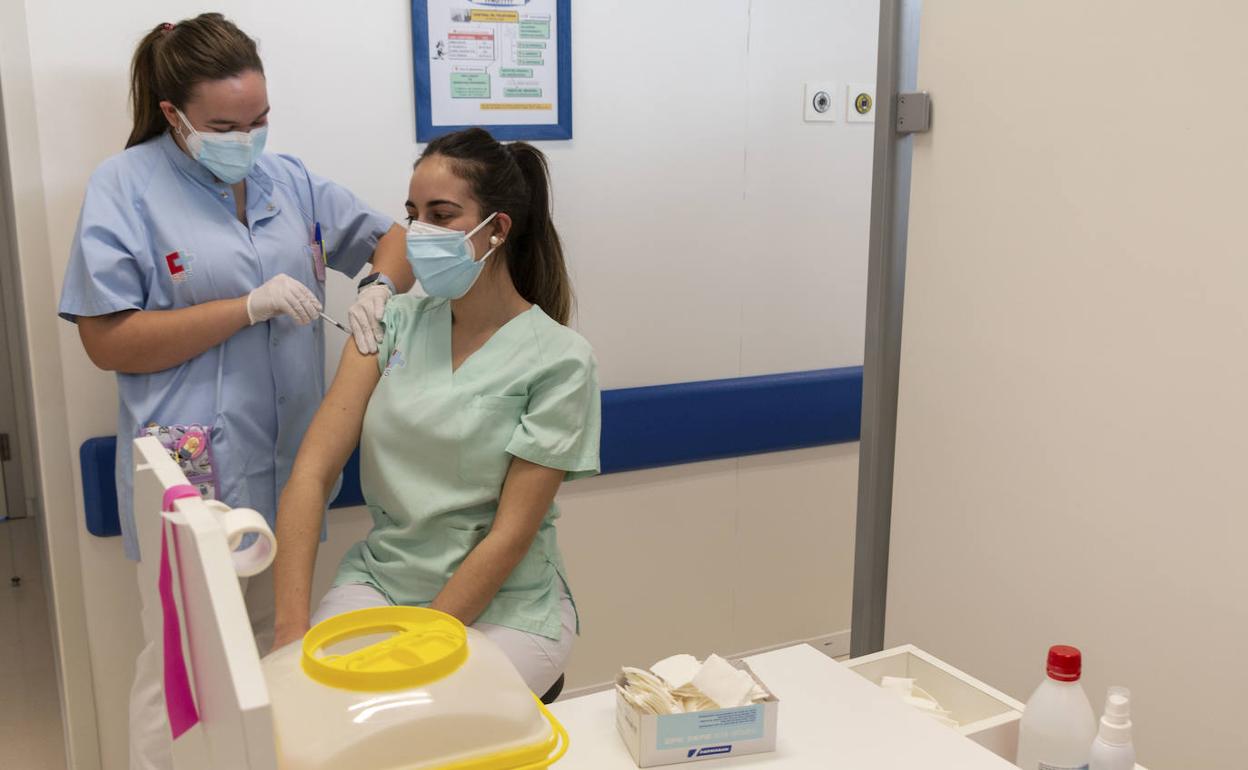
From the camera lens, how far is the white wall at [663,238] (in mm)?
2184

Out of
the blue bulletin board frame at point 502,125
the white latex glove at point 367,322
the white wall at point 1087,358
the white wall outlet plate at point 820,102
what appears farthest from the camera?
the white wall outlet plate at point 820,102

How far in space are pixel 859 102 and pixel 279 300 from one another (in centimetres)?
174

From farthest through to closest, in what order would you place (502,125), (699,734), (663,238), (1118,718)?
(663,238) → (502,125) → (699,734) → (1118,718)

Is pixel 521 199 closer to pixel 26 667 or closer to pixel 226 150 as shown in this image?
pixel 226 150

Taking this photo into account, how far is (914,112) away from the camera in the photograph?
6.36 feet

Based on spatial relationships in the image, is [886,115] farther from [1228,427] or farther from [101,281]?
[101,281]

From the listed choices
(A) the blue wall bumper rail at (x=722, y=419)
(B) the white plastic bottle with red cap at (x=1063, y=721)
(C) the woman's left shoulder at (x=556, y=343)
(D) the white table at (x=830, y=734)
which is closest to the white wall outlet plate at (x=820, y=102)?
(A) the blue wall bumper rail at (x=722, y=419)

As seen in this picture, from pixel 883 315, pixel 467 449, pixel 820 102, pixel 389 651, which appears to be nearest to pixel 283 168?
pixel 467 449

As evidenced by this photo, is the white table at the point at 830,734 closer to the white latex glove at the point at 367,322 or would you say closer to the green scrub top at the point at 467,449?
the green scrub top at the point at 467,449

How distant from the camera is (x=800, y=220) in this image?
2875 millimetres

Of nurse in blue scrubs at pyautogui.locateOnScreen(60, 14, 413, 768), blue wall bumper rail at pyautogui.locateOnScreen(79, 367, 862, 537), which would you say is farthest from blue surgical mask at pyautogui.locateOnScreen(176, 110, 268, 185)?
blue wall bumper rail at pyautogui.locateOnScreen(79, 367, 862, 537)

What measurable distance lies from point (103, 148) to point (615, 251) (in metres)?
1.15

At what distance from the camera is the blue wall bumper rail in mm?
2650

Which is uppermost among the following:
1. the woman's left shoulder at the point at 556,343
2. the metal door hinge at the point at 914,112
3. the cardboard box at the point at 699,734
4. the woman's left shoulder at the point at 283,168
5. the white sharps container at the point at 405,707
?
the metal door hinge at the point at 914,112
